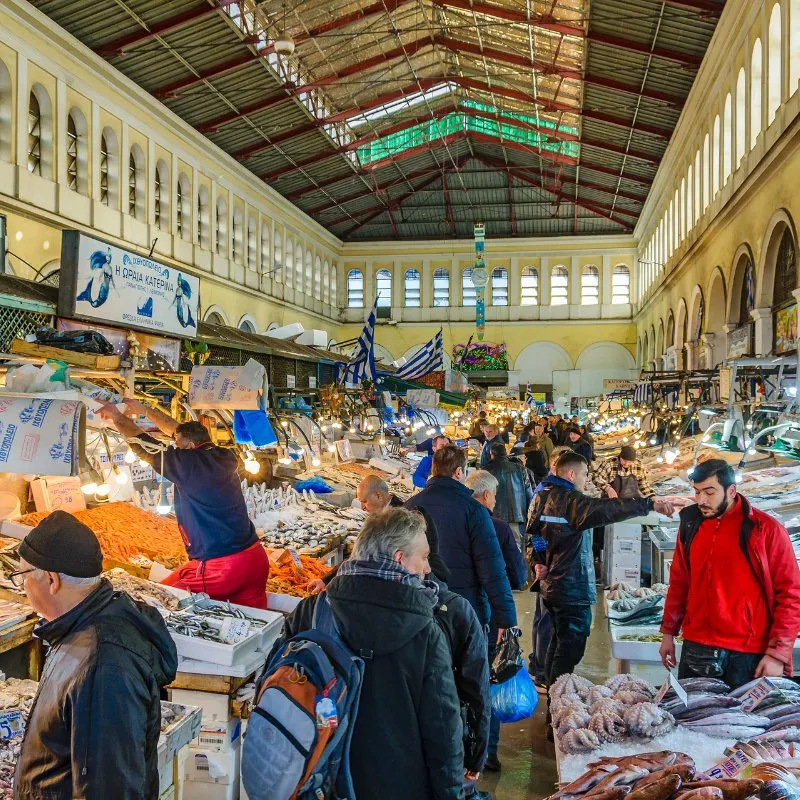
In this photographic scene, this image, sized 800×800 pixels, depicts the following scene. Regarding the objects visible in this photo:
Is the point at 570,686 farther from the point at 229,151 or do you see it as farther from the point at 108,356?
the point at 229,151

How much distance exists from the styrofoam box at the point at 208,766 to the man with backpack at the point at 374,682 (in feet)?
5.87

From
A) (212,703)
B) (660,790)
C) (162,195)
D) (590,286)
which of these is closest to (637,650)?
(660,790)

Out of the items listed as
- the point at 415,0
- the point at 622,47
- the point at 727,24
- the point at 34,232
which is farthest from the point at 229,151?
the point at 727,24

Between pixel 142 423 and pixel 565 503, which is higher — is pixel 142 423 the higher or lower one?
the higher one

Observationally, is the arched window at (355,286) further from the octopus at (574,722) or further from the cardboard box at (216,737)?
the octopus at (574,722)

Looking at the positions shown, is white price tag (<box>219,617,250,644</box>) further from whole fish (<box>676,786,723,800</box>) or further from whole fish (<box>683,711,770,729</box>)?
whole fish (<box>676,786,723,800</box>)

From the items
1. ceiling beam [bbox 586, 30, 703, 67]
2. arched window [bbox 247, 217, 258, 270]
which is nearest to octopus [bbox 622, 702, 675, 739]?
ceiling beam [bbox 586, 30, 703, 67]

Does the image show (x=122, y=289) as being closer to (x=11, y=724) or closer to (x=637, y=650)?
(x=11, y=724)

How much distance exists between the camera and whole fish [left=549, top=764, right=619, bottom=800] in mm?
2600

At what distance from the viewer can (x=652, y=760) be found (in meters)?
2.68

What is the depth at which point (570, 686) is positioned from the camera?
340 cm

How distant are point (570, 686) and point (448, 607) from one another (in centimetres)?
125

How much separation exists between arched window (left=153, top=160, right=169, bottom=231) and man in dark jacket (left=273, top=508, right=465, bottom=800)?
19678 mm

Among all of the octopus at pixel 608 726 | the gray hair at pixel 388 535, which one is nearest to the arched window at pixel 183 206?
the octopus at pixel 608 726
